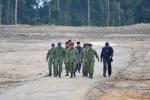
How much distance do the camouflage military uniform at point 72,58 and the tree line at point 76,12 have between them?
2512 inches

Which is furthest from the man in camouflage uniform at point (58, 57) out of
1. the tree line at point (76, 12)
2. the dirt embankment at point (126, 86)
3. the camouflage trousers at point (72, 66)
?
the tree line at point (76, 12)

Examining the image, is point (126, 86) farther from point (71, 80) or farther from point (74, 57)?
point (74, 57)

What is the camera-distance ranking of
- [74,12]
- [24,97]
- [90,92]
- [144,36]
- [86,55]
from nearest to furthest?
1. [24,97]
2. [90,92]
3. [86,55]
4. [144,36]
5. [74,12]

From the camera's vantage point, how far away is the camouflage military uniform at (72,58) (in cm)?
2473

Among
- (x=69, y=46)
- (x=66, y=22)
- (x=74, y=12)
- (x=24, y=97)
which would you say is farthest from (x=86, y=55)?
(x=74, y=12)

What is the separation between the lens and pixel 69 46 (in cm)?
2488

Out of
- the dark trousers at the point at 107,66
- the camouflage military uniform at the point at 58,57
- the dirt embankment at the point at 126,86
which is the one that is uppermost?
the camouflage military uniform at the point at 58,57

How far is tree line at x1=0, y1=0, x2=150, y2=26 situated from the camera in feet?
299

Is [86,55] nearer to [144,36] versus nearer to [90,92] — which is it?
[90,92]

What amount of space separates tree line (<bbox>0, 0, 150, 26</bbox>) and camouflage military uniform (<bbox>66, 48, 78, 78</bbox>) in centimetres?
6380

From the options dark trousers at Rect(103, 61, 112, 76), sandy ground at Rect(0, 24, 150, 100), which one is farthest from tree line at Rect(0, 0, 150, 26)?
dark trousers at Rect(103, 61, 112, 76)

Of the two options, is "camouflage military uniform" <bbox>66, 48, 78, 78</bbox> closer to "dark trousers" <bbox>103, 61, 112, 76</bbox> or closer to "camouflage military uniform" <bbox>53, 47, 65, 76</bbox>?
"camouflage military uniform" <bbox>53, 47, 65, 76</bbox>

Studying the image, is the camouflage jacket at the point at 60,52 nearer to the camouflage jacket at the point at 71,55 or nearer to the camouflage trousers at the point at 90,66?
the camouflage jacket at the point at 71,55

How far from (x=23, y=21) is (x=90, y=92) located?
7509 centimetres
